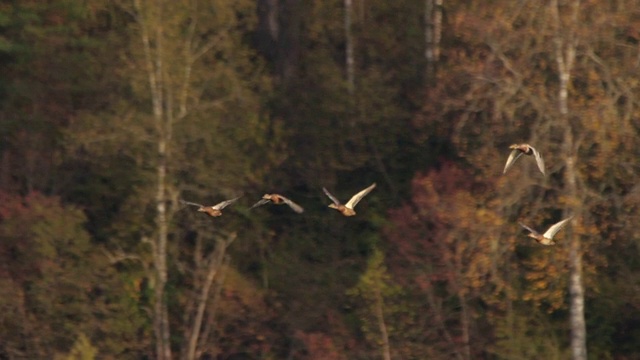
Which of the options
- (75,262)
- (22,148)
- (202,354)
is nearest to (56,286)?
(75,262)

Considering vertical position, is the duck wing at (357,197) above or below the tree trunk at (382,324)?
above

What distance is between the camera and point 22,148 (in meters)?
30.9

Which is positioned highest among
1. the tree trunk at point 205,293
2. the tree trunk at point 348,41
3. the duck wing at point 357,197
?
the duck wing at point 357,197

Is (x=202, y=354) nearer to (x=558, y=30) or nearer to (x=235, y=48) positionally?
(x=235, y=48)

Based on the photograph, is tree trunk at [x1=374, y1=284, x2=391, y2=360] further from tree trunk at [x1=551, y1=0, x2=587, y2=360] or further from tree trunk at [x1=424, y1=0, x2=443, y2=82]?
tree trunk at [x1=424, y1=0, x2=443, y2=82]

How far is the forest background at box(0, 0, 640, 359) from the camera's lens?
2133cm

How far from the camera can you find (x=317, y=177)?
3053cm

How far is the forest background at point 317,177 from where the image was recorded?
21328 mm

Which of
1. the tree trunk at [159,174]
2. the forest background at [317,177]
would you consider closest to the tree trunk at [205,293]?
the forest background at [317,177]

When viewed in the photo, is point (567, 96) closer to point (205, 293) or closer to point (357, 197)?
point (357, 197)

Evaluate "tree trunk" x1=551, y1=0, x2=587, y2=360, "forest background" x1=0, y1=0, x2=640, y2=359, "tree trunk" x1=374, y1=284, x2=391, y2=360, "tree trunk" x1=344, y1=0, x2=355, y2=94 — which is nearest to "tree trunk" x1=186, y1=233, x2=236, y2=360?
"forest background" x1=0, y1=0, x2=640, y2=359

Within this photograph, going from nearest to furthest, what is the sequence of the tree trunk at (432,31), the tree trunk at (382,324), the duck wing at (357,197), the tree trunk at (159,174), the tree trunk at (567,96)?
1. the duck wing at (357,197)
2. the tree trunk at (567,96)
3. the tree trunk at (382,324)
4. the tree trunk at (159,174)
5. the tree trunk at (432,31)

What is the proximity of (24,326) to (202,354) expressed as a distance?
290 cm

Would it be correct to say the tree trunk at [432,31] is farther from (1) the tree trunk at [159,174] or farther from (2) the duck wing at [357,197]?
(2) the duck wing at [357,197]
